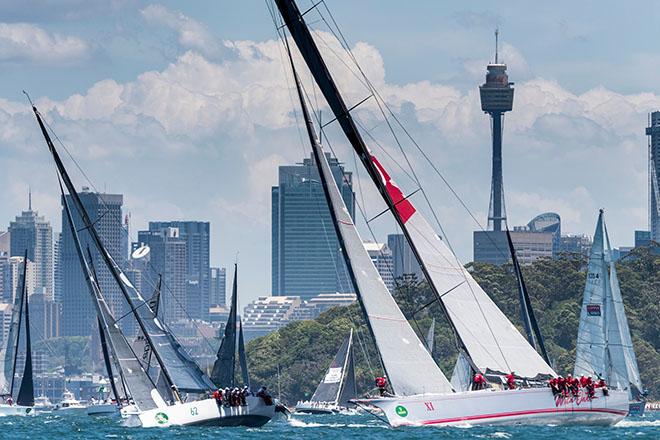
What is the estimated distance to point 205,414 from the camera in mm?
79438

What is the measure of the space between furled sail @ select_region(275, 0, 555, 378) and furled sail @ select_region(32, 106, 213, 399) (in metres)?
16.8

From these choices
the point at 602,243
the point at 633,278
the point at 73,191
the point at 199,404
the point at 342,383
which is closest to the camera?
the point at 199,404

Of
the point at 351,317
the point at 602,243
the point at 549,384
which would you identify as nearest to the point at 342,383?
the point at 602,243

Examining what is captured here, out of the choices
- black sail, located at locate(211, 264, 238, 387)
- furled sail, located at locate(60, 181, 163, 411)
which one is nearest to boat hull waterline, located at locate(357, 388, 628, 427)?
furled sail, located at locate(60, 181, 163, 411)

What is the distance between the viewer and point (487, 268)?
189250mm

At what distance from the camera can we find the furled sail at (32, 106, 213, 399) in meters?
83.8

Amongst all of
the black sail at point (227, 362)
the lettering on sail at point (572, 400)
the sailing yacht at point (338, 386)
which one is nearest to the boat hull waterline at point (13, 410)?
the sailing yacht at point (338, 386)

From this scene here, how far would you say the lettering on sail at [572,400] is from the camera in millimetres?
71625

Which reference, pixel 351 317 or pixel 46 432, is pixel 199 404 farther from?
pixel 351 317

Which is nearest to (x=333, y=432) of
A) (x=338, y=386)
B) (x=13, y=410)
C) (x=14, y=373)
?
(x=13, y=410)

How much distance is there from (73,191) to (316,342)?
10672 cm

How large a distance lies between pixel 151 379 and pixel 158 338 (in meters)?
1.83

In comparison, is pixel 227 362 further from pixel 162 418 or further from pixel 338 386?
pixel 338 386

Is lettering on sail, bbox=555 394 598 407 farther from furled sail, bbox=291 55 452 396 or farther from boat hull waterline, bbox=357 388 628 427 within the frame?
furled sail, bbox=291 55 452 396
